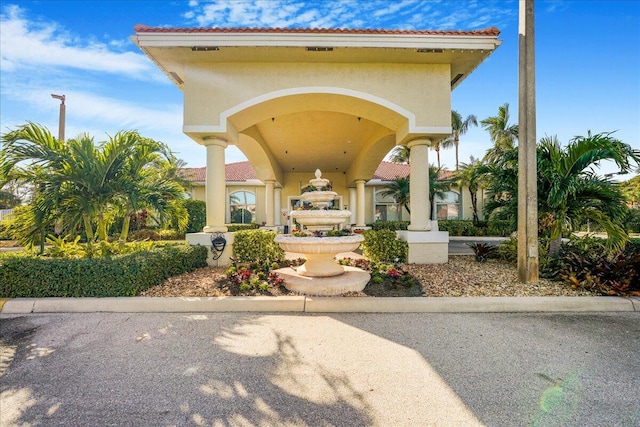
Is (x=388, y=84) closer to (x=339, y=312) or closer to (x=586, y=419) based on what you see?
(x=339, y=312)

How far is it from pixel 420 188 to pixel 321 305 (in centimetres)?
488

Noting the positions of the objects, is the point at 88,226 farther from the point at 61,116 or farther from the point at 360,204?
the point at 360,204

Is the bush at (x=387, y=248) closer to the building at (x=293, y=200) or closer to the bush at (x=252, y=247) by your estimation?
the bush at (x=252, y=247)

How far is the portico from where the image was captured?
687 cm

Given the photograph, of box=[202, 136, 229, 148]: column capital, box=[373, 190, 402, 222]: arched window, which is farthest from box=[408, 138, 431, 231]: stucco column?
box=[373, 190, 402, 222]: arched window

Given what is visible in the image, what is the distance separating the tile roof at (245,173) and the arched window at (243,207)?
124 cm

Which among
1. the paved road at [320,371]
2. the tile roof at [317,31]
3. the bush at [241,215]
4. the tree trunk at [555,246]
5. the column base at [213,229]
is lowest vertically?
the paved road at [320,371]

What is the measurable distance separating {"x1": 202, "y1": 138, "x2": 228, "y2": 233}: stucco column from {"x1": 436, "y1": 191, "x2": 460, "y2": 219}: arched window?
17415 millimetres

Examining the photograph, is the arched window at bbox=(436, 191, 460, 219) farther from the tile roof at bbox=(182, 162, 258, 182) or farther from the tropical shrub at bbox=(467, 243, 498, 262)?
the tile roof at bbox=(182, 162, 258, 182)

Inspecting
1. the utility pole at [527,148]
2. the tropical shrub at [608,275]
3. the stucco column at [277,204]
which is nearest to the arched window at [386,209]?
the stucco column at [277,204]

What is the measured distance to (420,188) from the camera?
26.3 feet

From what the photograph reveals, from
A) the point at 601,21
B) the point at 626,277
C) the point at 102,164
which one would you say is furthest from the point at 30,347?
the point at 601,21

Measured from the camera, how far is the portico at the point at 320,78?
687cm

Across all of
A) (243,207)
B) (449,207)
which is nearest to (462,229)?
(449,207)
